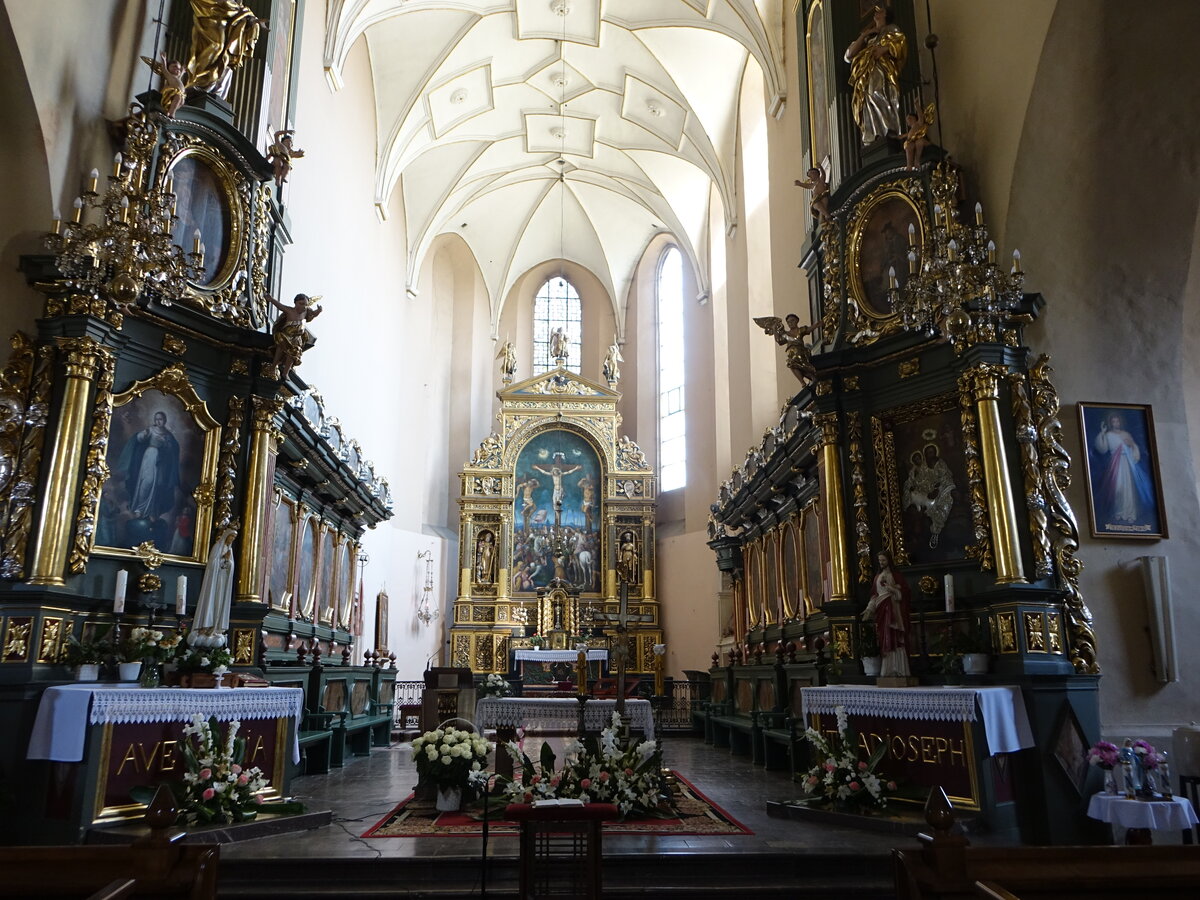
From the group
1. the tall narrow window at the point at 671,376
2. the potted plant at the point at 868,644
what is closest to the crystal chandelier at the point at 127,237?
the potted plant at the point at 868,644

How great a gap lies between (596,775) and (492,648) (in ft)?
46.0

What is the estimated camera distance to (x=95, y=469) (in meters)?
8.09

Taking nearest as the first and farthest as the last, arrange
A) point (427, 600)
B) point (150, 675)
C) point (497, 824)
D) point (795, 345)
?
point (150, 675), point (497, 824), point (795, 345), point (427, 600)

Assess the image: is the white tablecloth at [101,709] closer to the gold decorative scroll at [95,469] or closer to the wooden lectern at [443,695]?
the gold decorative scroll at [95,469]

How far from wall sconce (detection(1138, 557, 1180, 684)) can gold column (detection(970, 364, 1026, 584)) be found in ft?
4.20

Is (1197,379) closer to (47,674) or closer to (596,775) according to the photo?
(596,775)

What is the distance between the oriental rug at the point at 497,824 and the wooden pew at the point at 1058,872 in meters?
4.09

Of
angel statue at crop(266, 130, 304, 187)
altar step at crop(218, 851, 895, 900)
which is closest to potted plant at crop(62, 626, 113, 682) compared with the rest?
altar step at crop(218, 851, 895, 900)

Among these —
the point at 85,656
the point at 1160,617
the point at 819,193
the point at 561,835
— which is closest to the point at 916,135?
the point at 819,193

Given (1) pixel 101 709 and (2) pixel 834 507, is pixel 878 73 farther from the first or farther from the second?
(1) pixel 101 709

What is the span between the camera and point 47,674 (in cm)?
732

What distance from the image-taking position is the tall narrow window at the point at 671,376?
24031mm

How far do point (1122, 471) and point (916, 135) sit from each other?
3.73m

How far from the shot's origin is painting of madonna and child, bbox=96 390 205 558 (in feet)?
27.6
